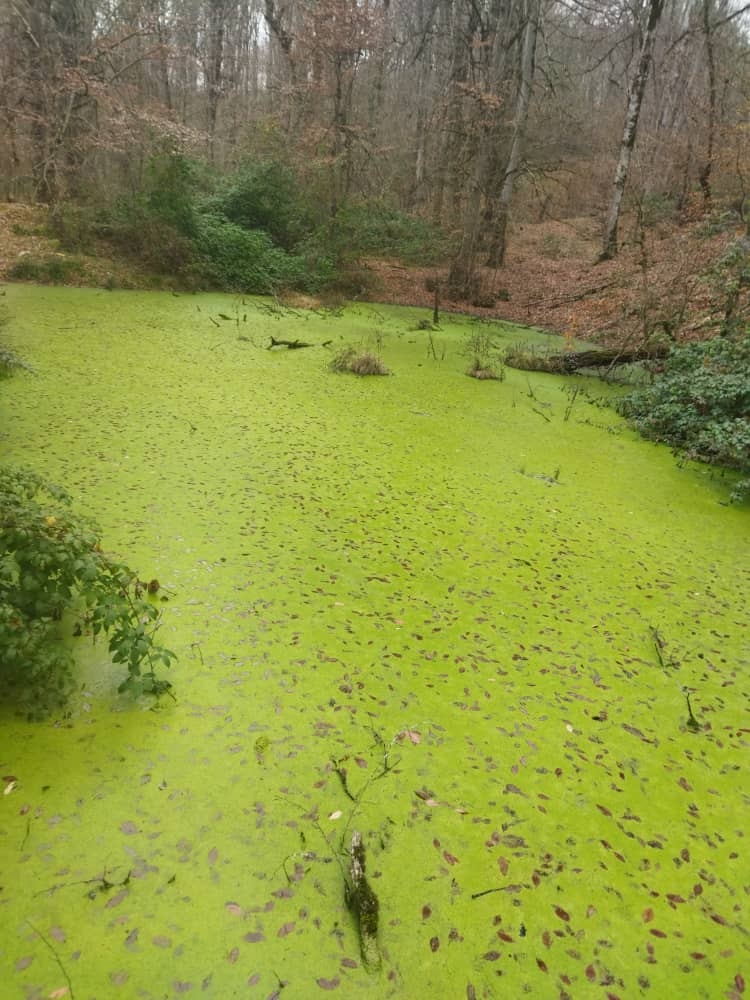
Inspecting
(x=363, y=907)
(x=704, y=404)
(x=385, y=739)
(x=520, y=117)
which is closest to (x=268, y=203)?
(x=520, y=117)

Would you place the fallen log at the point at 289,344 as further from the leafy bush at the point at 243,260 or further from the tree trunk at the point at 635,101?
the tree trunk at the point at 635,101

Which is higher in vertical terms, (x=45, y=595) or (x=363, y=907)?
(x=45, y=595)

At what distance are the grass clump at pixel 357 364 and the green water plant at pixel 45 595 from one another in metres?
4.01

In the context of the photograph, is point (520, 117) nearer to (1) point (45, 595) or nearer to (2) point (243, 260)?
(2) point (243, 260)

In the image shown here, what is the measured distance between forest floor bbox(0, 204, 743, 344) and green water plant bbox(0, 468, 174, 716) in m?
5.64

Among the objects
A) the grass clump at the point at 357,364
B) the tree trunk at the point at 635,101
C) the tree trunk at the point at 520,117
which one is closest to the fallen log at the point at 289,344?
the grass clump at the point at 357,364

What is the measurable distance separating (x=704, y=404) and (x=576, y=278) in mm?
7603

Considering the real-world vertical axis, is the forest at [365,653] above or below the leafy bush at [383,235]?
below

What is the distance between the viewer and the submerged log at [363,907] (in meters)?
1.21

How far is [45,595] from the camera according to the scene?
165 cm

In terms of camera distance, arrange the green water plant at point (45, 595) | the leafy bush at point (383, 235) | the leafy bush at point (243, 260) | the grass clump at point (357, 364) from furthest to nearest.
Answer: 1. the leafy bush at point (383, 235)
2. the leafy bush at point (243, 260)
3. the grass clump at point (357, 364)
4. the green water plant at point (45, 595)

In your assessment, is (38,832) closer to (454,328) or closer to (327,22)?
(454,328)

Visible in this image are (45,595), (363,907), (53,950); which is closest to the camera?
(53,950)

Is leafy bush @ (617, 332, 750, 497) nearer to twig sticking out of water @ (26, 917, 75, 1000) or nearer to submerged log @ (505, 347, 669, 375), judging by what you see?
submerged log @ (505, 347, 669, 375)
